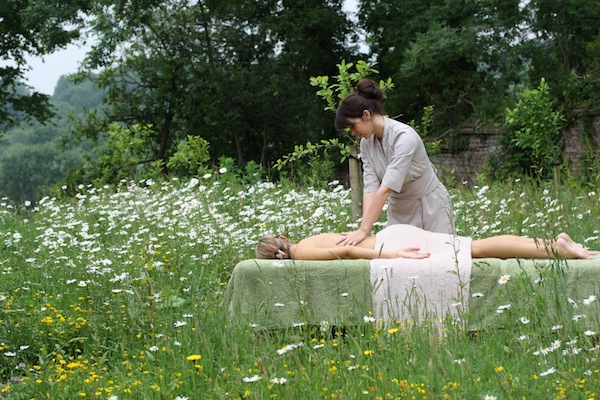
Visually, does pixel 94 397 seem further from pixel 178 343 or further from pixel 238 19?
pixel 238 19

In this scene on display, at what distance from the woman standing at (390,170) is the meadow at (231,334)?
0.92 m

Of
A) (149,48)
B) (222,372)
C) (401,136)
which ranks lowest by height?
(222,372)

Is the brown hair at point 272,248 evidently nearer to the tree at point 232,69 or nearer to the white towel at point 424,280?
the white towel at point 424,280

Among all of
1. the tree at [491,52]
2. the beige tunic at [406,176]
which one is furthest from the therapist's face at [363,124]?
the tree at [491,52]

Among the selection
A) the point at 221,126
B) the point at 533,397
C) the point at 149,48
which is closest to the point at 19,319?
the point at 533,397

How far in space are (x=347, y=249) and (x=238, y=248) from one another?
159 cm

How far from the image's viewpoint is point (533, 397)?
2959 mm

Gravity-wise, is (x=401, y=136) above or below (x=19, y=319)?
above

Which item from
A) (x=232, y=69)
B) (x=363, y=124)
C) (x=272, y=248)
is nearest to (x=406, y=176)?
(x=363, y=124)

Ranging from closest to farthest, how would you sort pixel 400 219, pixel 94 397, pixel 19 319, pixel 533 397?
pixel 533 397 → pixel 94 397 → pixel 19 319 → pixel 400 219

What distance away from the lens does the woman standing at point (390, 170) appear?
18.0ft

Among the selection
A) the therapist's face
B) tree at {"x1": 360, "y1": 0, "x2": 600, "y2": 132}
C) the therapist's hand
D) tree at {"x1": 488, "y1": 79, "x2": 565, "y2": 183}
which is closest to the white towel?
the therapist's hand

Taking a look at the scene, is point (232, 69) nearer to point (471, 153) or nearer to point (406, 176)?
point (471, 153)

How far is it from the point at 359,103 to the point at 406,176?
569 millimetres
